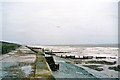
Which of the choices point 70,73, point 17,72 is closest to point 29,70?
point 17,72

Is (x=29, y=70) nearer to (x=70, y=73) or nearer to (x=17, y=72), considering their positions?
(x=17, y=72)

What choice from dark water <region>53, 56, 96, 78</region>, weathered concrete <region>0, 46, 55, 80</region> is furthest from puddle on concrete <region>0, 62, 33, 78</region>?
dark water <region>53, 56, 96, 78</region>

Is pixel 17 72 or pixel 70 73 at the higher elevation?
pixel 17 72

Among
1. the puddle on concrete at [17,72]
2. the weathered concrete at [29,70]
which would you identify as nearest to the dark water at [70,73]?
the weathered concrete at [29,70]

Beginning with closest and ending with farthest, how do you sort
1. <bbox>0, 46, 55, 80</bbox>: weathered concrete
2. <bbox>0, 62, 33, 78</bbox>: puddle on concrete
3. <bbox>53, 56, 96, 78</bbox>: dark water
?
<bbox>0, 46, 55, 80</bbox>: weathered concrete, <bbox>0, 62, 33, 78</bbox>: puddle on concrete, <bbox>53, 56, 96, 78</bbox>: dark water

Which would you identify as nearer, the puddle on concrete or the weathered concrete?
the weathered concrete

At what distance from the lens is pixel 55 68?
12.1 metres

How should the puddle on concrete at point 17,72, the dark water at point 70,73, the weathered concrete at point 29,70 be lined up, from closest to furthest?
the weathered concrete at point 29,70, the puddle on concrete at point 17,72, the dark water at point 70,73

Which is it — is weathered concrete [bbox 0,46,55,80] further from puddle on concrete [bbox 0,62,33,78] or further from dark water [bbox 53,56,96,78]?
dark water [bbox 53,56,96,78]

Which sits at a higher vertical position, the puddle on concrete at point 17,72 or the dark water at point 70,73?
the puddle on concrete at point 17,72

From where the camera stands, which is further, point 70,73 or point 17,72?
point 70,73

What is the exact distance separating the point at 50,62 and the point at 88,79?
10.6ft

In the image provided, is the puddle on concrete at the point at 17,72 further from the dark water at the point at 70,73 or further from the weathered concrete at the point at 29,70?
the dark water at the point at 70,73

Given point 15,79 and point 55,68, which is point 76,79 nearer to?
point 55,68
